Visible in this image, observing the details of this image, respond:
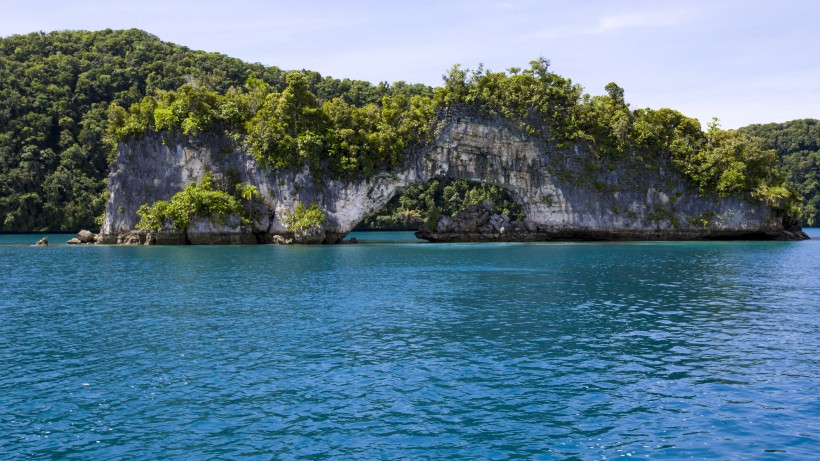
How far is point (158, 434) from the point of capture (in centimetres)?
1174

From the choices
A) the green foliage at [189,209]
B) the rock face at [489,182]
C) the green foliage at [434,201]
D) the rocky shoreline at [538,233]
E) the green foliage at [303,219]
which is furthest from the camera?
the green foliage at [434,201]

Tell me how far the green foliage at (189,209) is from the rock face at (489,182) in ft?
7.22

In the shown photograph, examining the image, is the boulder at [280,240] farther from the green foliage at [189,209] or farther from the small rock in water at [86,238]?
the small rock in water at [86,238]

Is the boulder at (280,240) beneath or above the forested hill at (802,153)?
beneath

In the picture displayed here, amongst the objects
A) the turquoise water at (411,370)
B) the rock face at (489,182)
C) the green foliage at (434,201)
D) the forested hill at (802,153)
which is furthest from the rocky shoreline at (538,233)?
the forested hill at (802,153)

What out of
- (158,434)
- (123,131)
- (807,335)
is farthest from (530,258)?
(123,131)

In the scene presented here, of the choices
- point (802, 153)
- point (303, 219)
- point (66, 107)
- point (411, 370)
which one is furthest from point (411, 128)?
point (802, 153)

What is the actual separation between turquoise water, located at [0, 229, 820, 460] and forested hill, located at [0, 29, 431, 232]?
65.7 metres

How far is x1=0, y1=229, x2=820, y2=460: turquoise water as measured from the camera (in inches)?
449

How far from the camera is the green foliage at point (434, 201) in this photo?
110537mm

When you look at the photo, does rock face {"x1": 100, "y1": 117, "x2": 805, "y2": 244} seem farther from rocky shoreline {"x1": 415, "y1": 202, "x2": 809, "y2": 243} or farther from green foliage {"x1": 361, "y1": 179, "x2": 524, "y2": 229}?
green foliage {"x1": 361, "y1": 179, "x2": 524, "y2": 229}

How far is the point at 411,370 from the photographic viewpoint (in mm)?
16078

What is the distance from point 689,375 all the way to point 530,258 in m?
33.9

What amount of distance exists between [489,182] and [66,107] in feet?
229
